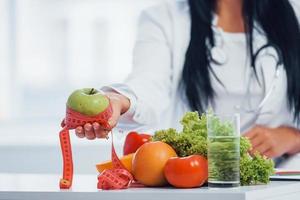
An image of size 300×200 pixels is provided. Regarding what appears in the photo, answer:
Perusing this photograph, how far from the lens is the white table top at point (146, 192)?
1679mm

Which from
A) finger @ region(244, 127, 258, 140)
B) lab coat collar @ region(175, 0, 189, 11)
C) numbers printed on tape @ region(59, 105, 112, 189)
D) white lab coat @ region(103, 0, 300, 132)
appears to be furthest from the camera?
lab coat collar @ region(175, 0, 189, 11)

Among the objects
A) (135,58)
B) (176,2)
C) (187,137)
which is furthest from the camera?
(176,2)

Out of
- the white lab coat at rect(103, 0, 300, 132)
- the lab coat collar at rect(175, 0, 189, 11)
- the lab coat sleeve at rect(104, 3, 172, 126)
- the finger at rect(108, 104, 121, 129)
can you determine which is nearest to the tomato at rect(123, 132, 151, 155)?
the finger at rect(108, 104, 121, 129)

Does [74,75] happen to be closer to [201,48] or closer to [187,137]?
[201,48]

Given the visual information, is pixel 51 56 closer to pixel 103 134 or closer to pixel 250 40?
pixel 250 40

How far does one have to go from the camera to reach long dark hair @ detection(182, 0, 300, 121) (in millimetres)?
3211

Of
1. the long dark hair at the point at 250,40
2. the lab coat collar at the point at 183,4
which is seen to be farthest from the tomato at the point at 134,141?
the lab coat collar at the point at 183,4

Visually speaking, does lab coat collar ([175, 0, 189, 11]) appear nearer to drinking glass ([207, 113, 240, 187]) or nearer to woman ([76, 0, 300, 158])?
woman ([76, 0, 300, 158])

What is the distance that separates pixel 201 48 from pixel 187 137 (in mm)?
1405

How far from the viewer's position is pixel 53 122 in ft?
15.3

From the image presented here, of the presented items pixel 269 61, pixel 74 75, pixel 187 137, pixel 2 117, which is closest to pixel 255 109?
pixel 269 61

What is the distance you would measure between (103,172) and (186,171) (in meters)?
0.23

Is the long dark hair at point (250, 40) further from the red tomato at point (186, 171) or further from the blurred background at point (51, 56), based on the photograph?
the red tomato at point (186, 171)

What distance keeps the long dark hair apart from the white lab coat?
28mm
